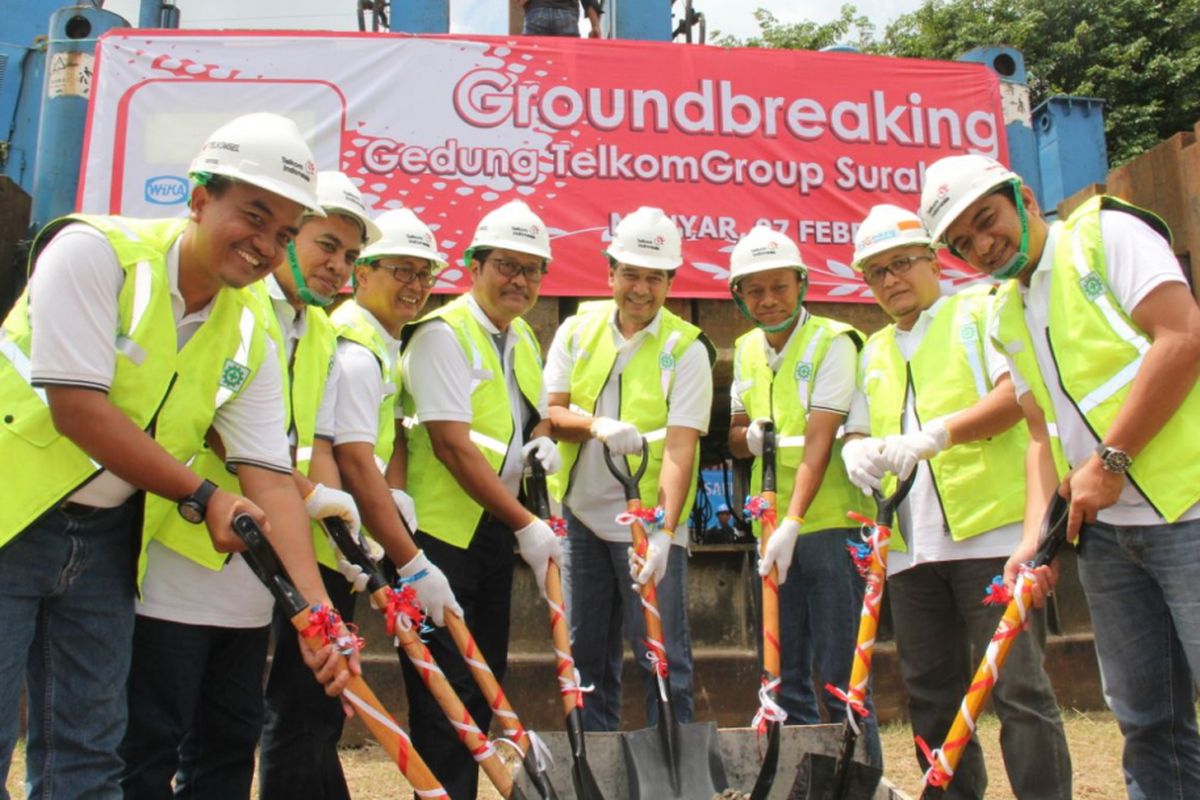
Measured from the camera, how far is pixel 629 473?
3639mm

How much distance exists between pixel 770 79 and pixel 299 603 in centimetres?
488

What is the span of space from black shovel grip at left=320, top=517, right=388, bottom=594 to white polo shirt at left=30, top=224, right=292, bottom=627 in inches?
10.3

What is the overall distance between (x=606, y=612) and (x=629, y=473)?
1.84ft

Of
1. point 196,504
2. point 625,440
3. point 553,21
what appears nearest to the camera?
point 196,504

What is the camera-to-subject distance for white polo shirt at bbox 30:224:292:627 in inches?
76.0

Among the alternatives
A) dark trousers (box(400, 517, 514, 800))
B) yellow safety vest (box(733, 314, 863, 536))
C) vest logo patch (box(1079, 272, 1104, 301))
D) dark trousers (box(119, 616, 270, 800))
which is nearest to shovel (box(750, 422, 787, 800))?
yellow safety vest (box(733, 314, 863, 536))

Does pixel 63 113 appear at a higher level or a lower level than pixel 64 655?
higher

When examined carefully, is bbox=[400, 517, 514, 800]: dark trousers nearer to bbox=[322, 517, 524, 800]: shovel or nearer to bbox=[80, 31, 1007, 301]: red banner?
bbox=[322, 517, 524, 800]: shovel

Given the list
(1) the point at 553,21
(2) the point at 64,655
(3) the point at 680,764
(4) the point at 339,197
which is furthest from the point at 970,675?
(1) the point at 553,21

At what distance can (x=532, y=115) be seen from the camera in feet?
18.6

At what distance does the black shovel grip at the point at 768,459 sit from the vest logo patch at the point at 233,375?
1989mm

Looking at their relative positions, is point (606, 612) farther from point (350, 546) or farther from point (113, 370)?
point (113, 370)

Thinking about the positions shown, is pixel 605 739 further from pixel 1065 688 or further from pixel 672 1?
pixel 672 1

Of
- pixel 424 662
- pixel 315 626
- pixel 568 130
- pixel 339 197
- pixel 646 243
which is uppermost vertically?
pixel 568 130
